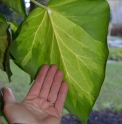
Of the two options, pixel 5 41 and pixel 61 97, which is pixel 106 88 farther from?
pixel 5 41

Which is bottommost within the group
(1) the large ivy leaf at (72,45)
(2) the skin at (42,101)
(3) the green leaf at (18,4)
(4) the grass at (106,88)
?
(4) the grass at (106,88)

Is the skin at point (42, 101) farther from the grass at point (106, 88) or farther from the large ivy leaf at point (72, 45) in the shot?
the grass at point (106, 88)

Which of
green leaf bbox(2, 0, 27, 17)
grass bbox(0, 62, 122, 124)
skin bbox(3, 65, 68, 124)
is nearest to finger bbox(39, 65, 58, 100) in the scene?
skin bbox(3, 65, 68, 124)

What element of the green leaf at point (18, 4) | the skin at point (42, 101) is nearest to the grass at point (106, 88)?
the skin at point (42, 101)

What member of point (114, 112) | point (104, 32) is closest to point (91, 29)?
point (104, 32)

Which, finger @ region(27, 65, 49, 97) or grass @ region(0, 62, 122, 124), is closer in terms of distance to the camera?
finger @ region(27, 65, 49, 97)

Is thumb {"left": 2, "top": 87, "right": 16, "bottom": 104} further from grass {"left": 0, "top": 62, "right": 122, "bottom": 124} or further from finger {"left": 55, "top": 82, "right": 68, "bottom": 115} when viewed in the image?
grass {"left": 0, "top": 62, "right": 122, "bottom": 124}
